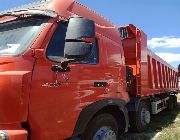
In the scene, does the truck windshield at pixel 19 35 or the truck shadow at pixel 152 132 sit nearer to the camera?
the truck windshield at pixel 19 35

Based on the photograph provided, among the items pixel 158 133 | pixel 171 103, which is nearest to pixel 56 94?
pixel 158 133

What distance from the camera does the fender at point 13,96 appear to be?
3766 mm

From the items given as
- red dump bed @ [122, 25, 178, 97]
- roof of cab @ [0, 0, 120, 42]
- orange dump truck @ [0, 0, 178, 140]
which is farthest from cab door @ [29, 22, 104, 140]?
red dump bed @ [122, 25, 178, 97]

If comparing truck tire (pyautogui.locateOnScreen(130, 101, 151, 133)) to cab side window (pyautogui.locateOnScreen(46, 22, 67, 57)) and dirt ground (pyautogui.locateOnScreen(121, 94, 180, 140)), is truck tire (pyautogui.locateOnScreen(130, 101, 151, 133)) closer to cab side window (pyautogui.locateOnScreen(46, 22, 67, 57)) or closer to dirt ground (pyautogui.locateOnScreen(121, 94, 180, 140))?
dirt ground (pyautogui.locateOnScreen(121, 94, 180, 140))

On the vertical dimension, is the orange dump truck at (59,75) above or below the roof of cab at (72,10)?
below

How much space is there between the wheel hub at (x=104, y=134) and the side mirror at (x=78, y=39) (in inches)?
67.4

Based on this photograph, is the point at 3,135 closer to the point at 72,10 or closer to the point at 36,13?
the point at 36,13

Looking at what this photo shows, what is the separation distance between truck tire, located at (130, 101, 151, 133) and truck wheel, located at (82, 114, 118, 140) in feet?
9.18

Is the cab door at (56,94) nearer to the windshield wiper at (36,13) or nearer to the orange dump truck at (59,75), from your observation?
the orange dump truck at (59,75)

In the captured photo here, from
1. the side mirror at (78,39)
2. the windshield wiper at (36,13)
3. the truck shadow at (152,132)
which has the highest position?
the windshield wiper at (36,13)

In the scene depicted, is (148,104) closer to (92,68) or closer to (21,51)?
(92,68)

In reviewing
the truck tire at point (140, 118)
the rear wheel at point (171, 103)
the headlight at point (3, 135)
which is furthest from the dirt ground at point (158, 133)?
the headlight at point (3, 135)

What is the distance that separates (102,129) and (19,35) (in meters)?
2.01

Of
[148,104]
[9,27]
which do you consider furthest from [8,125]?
[148,104]
